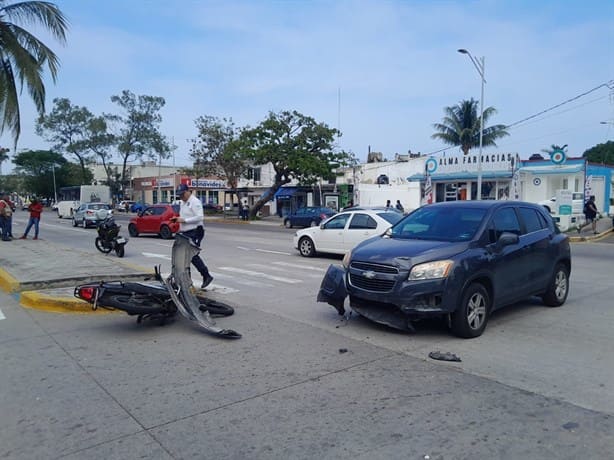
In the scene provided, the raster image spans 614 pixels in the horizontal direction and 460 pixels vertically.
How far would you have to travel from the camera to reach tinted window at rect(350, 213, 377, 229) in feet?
45.8

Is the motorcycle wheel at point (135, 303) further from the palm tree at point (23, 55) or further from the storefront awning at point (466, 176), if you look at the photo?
the storefront awning at point (466, 176)

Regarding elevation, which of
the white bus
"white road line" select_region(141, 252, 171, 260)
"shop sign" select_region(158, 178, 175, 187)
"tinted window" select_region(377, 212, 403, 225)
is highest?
"shop sign" select_region(158, 178, 175, 187)

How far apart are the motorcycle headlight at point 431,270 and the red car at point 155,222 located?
58.8ft

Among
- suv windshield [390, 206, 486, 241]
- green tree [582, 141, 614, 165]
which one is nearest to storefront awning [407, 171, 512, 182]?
suv windshield [390, 206, 486, 241]

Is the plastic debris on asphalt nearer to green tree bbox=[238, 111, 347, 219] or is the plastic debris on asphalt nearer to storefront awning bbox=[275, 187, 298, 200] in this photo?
green tree bbox=[238, 111, 347, 219]

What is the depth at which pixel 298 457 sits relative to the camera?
11.1 feet

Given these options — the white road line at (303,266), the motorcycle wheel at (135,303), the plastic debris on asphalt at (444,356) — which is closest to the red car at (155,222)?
the white road line at (303,266)

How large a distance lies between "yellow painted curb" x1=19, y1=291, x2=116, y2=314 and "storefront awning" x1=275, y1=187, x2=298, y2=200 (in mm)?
40770

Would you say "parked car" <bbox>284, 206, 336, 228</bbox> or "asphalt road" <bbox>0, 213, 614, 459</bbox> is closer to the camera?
"asphalt road" <bbox>0, 213, 614, 459</bbox>

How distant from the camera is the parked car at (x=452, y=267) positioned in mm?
5938

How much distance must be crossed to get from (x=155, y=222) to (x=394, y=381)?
778 inches

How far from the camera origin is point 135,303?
6.36 metres

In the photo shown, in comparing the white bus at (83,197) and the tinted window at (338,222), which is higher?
the white bus at (83,197)

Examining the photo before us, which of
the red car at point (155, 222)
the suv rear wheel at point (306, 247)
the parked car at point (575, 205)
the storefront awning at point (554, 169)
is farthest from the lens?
the storefront awning at point (554, 169)
